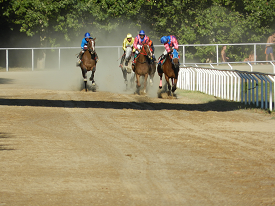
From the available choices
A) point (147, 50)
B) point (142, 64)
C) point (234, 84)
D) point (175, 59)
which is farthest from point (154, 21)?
point (234, 84)

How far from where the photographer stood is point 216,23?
110 ft

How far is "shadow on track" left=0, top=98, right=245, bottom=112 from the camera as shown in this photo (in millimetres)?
12961

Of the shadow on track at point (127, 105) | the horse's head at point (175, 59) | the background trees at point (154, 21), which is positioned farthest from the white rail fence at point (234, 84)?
the background trees at point (154, 21)

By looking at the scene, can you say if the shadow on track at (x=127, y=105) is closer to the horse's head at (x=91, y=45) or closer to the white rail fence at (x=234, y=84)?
the white rail fence at (x=234, y=84)

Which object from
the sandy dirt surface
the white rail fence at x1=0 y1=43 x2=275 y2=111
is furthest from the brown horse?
the sandy dirt surface

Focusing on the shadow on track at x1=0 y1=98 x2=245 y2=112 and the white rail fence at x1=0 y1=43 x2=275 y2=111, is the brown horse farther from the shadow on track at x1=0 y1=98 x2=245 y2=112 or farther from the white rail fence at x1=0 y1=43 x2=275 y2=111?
the shadow on track at x1=0 y1=98 x2=245 y2=112

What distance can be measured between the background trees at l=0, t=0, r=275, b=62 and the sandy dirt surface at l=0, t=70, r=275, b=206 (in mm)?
21164

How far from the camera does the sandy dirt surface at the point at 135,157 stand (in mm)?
5027

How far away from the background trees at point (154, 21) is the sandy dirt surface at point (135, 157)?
2116 cm

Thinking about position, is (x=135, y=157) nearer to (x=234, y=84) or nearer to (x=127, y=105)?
(x=127, y=105)

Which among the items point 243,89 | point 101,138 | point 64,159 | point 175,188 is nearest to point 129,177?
point 175,188

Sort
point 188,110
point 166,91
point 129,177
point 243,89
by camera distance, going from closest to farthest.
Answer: point 129,177, point 188,110, point 243,89, point 166,91

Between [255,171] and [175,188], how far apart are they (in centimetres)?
131

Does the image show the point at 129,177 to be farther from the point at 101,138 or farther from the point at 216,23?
the point at 216,23
